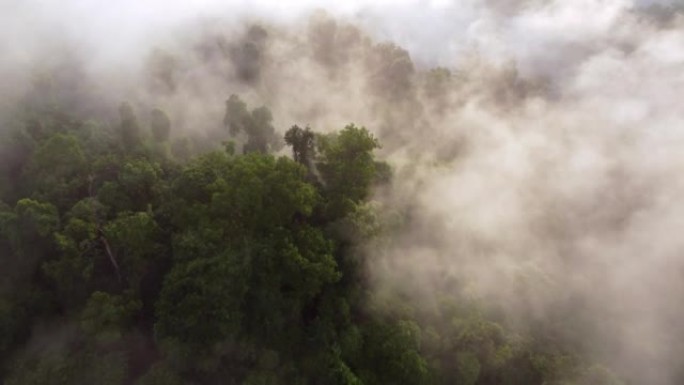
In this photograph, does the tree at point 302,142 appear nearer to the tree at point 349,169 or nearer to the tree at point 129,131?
the tree at point 349,169

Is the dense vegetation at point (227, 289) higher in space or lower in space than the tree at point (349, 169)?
lower

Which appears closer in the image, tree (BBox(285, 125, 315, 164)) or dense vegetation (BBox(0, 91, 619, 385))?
dense vegetation (BBox(0, 91, 619, 385))

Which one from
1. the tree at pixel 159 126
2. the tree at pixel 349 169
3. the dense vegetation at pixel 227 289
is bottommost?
the dense vegetation at pixel 227 289

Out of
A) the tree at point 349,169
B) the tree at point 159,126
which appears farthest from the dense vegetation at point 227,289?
the tree at point 159,126

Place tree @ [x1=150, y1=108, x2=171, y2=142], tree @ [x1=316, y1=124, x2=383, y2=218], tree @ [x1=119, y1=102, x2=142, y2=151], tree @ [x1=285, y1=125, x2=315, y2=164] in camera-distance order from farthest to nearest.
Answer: tree @ [x1=150, y1=108, x2=171, y2=142] → tree @ [x1=119, y1=102, x2=142, y2=151] → tree @ [x1=285, y1=125, x2=315, y2=164] → tree @ [x1=316, y1=124, x2=383, y2=218]

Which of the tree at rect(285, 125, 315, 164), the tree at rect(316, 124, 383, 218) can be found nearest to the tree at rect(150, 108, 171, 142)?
the tree at rect(285, 125, 315, 164)

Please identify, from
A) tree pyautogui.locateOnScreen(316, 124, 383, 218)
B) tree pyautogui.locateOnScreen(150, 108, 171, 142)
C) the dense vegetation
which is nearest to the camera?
the dense vegetation

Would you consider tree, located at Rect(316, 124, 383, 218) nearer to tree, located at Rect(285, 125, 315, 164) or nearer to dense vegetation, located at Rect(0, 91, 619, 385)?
dense vegetation, located at Rect(0, 91, 619, 385)

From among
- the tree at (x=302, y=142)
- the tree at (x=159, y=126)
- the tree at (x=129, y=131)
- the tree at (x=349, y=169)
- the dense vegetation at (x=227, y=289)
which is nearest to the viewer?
the dense vegetation at (x=227, y=289)

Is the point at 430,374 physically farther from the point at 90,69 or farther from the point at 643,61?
the point at 643,61

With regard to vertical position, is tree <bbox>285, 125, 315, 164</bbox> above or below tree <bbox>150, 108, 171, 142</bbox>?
below

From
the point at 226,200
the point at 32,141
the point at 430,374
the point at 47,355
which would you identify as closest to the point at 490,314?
the point at 430,374
